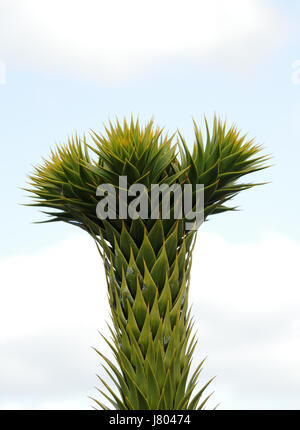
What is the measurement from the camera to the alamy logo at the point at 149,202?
21.7 feet

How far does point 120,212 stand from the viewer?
21.9 ft

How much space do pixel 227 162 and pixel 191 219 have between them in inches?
34.2

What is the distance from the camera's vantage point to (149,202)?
6621 millimetres

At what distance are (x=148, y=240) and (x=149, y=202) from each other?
0.45 metres

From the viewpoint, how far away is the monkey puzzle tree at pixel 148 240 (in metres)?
6.34

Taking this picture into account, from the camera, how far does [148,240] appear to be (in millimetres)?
6535

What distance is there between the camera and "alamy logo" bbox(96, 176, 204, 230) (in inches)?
260

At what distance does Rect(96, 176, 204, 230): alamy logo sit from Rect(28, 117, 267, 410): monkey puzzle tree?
4 cm

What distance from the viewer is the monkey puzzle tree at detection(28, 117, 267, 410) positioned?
6340 mm

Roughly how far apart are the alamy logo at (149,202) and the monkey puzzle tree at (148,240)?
0.04 meters
